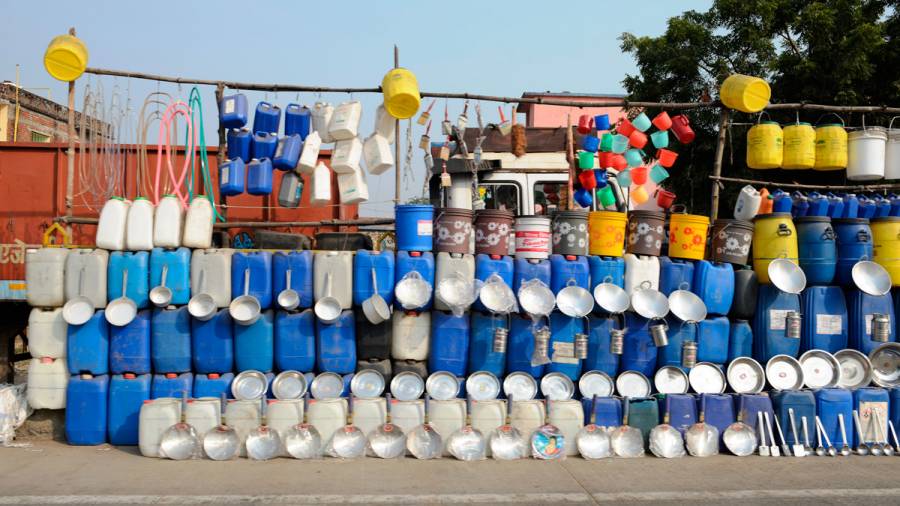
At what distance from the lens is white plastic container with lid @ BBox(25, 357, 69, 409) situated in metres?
5.68

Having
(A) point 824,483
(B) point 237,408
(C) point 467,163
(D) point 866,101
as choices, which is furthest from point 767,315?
(D) point 866,101

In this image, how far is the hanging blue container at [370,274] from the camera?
5793mm

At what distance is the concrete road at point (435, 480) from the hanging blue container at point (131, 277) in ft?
3.82

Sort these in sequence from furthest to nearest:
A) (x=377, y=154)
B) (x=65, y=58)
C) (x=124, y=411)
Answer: (x=377, y=154), (x=65, y=58), (x=124, y=411)

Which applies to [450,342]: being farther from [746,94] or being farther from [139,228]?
[746,94]

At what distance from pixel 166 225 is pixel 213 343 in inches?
40.1

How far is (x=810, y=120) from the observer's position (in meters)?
11.3

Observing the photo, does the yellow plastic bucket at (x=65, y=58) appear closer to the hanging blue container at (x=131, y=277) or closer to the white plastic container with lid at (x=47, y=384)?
the hanging blue container at (x=131, y=277)

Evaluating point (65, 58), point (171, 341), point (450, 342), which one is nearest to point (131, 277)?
point (171, 341)

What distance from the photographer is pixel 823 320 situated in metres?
6.11

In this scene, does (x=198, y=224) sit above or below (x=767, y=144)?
below

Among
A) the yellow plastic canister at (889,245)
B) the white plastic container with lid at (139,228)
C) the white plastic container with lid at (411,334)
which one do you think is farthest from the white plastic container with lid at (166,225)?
the yellow plastic canister at (889,245)

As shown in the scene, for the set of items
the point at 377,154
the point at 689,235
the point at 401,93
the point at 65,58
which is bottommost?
the point at 689,235

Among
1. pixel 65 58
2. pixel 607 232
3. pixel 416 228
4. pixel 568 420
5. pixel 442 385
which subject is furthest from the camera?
pixel 65 58
